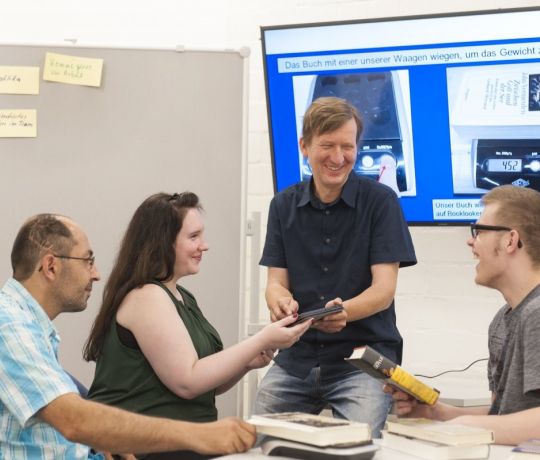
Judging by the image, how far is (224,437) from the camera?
67.9 inches

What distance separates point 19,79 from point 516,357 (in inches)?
85.4

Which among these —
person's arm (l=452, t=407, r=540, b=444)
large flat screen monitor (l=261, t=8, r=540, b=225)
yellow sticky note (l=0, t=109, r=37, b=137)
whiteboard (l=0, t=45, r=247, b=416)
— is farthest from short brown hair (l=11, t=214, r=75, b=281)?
large flat screen monitor (l=261, t=8, r=540, b=225)

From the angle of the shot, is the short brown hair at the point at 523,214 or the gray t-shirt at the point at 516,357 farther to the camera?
the short brown hair at the point at 523,214

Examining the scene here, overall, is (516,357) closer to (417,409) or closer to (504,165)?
(417,409)

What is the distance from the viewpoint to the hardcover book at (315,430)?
159 centimetres

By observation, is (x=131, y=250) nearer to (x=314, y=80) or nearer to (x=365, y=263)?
(x=365, y=263)

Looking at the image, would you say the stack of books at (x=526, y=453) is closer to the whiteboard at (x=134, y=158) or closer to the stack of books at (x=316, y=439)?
the stack of books at (x=316, y=439)

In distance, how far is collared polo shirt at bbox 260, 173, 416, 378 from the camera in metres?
2.67

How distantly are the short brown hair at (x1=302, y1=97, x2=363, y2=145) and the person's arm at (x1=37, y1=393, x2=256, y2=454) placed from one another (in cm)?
122

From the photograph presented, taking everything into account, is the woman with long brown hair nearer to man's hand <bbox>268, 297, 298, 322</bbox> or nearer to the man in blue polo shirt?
man's hand <bbox>268, 297, 298, 322</bbox>

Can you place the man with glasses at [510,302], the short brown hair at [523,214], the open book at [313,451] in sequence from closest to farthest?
the open book at [313,451] → the man with glasses at [510,302] → the short brown hair at [523,214]

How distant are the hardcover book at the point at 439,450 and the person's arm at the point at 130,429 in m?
0.31

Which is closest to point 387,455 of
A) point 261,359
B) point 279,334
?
point 279,334

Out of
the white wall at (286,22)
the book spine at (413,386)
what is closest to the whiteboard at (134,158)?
the white wall at (286,22)
